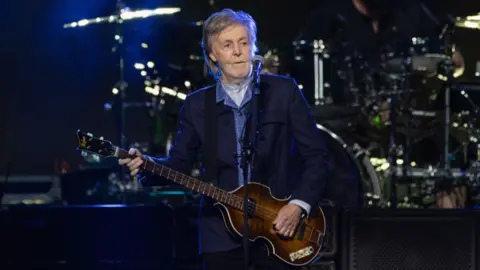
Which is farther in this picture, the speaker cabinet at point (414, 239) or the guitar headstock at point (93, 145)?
the speaker cabinet at point (414, 239)

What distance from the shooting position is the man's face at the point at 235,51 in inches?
145

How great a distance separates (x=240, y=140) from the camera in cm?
368

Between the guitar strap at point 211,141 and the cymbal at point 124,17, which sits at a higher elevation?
the cymbal at point 124,17

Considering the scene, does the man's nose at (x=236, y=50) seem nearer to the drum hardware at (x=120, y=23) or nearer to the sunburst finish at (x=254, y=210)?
the sunburst finish at (x=254, y=210)

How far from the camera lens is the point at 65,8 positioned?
998 centimetres

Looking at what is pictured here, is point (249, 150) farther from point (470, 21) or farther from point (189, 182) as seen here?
point (470, 21)

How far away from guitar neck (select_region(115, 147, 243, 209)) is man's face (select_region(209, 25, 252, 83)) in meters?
0.54

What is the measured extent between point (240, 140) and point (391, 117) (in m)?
3.86

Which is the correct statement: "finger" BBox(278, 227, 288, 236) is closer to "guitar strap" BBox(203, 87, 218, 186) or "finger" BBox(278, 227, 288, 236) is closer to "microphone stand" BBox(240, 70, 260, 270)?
"microphone stand" BBox(240, 70, 260, 270)

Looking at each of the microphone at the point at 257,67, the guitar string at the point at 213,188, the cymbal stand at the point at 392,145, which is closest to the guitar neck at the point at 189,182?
the guitar string at the point at 213,188

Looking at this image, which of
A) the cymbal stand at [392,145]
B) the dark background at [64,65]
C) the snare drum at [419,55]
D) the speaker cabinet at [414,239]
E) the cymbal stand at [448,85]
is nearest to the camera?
the speaker cabinet at [414,239]

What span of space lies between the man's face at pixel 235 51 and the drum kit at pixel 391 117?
341cm

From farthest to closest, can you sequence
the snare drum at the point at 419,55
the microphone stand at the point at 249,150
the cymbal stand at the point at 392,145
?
1. the snare drum at the point at 419,55
2. the cymbal stand at the point at 392,145
3. the microphone stand at the point at 249,150

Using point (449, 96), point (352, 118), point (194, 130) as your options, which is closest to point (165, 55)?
point (352, 118)
